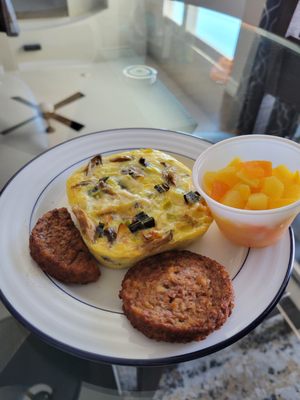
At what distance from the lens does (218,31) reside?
8.11ft

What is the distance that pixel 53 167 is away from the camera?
1.43 metres

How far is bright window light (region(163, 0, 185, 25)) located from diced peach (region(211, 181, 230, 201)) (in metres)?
1.96

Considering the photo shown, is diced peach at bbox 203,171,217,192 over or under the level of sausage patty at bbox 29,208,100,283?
over

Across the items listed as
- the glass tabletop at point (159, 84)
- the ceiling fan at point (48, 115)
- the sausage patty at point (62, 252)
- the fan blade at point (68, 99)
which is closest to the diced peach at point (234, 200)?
the glass tabletop at point (159, 84)

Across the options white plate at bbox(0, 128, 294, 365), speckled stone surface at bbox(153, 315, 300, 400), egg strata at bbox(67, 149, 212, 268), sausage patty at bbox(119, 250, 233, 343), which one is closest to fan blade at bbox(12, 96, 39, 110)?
white plate at bbox(0, 128, 294, 365)

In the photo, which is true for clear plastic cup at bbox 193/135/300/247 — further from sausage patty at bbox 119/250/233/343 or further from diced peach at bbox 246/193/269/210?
sausage patty at bbox 119/250/233/343

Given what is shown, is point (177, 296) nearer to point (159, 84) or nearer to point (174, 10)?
point (159, 84)

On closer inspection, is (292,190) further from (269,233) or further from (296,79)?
(296,79)

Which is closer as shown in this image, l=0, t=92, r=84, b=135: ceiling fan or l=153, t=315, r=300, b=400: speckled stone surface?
l=153, t=315, r=300, b=400: speckled stone surface

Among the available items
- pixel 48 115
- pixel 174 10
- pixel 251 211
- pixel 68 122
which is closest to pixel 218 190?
pixel 251 211

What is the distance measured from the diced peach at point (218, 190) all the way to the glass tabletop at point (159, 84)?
0.40m

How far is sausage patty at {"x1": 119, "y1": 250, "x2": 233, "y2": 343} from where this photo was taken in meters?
0.90

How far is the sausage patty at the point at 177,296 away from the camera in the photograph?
2.95 feet

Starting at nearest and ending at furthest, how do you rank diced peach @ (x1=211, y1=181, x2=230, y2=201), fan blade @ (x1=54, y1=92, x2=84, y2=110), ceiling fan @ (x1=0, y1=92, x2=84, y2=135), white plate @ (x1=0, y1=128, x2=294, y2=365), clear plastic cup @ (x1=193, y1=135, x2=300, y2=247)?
white plate @ (x1=0, y1=128, x2=294, y2=365), clear plastic cup @ (x1=193, y1=135, x2=300, y2=247), diced peach @ (x1=211, y1=181, x2=230, y2=201), ceiling fan @ (x1=0, y1=92, x2=84, y2=135), fan blade @ (x1=54, y1=92, x2=84, y2=110)
